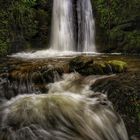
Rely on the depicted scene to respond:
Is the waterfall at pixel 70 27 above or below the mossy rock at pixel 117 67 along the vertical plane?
above

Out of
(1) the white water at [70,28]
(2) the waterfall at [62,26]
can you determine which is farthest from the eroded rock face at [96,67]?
(2) the waterfall at [62,26]

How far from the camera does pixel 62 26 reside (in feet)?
52.4

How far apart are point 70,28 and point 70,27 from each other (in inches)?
2.4

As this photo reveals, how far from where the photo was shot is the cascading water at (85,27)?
15.3 meters

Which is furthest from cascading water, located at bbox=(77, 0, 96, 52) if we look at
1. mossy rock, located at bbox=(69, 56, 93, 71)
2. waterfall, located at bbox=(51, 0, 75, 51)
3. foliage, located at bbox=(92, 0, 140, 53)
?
mossy rock, located at bbox=(69, 56, 93, 71)

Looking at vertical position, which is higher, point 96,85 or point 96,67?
point 96,67

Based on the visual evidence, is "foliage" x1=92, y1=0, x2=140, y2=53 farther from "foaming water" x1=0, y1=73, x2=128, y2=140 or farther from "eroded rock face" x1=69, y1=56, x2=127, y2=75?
"foaming water" x1=0, y1=73, x2=128, y2=140

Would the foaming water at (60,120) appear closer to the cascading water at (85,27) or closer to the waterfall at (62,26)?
the cascading water at (85,27)

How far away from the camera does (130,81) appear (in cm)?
754

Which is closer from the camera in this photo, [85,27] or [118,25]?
[118,25]

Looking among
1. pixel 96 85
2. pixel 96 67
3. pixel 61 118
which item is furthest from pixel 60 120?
pixel 96 67

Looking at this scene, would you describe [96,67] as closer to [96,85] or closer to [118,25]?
[96,85]

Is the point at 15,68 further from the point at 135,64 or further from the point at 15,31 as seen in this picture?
the point at 15,31

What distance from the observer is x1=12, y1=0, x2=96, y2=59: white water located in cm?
1536
